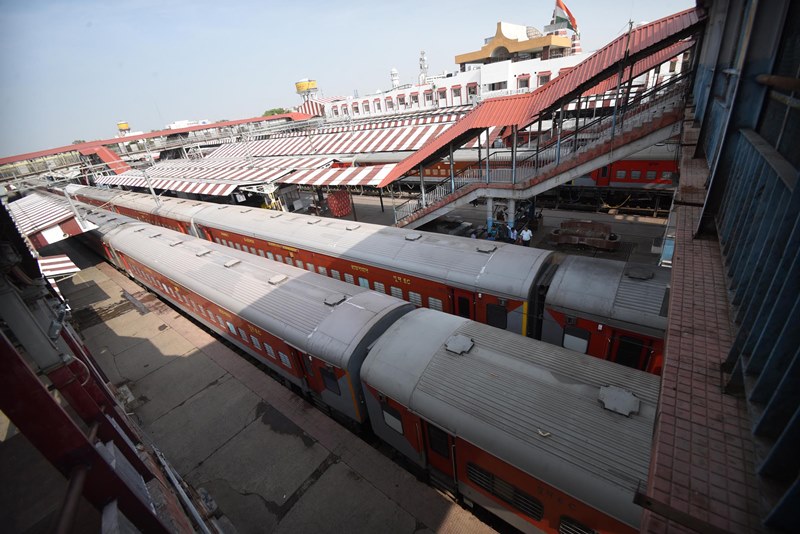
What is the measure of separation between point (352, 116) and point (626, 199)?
5084 centimetres

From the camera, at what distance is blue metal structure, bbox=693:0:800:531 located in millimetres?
2227

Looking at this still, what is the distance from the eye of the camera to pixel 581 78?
45.2ft

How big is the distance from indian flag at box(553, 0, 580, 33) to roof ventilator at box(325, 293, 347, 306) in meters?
57.1

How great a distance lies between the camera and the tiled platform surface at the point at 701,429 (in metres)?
2.42

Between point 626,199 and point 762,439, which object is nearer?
point 762,439

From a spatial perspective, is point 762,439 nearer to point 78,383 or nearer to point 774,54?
point 774,54

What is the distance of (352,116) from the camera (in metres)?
62.2

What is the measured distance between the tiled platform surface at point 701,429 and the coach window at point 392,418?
5401 mm


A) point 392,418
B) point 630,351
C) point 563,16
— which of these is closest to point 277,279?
point 392,418

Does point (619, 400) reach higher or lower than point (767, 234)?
lower

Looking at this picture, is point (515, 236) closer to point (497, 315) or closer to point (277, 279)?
point (497, 315)

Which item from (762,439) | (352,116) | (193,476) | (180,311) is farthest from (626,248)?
(352,116)

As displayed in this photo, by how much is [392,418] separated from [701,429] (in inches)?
235

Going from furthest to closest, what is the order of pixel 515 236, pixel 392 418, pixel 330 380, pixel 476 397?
pixel 515 236 < pixel 330 380 < pixel 392 418 < pixel 476 397
